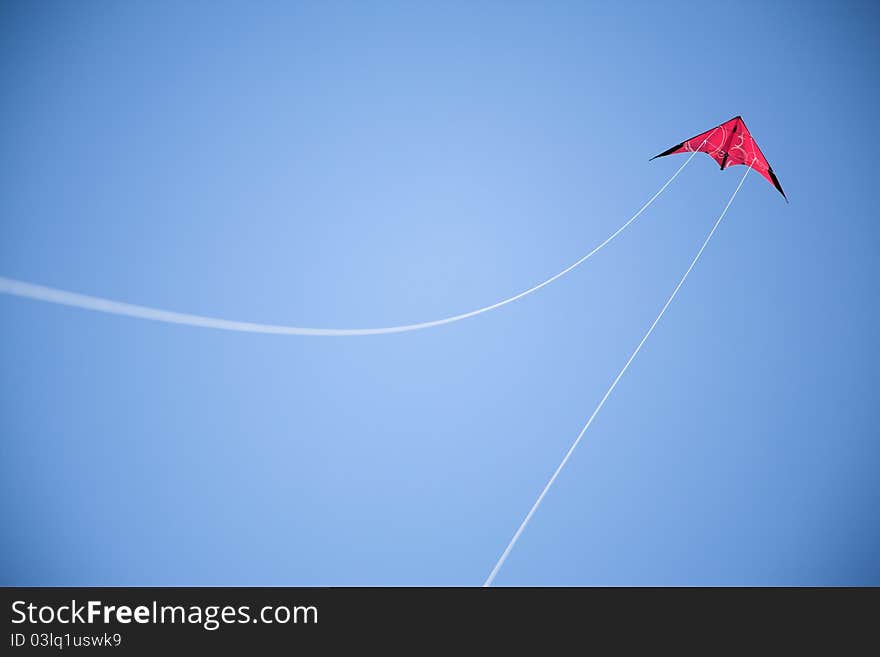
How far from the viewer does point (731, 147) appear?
3.04m

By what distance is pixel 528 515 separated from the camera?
2.72 metres

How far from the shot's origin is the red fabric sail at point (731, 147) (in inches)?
118

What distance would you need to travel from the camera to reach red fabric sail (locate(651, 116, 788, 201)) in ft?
9.86

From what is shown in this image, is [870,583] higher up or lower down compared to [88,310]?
lower down

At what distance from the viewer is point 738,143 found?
3.03m
